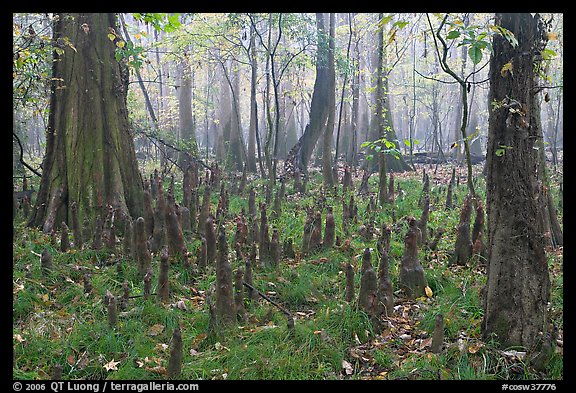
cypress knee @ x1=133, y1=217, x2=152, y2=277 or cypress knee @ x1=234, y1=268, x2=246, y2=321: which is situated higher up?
cypress knee @ x1=133, y1=217, x2=152, y2=277

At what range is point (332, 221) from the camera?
5.14m

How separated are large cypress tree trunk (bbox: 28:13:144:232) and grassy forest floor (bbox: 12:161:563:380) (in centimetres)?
91

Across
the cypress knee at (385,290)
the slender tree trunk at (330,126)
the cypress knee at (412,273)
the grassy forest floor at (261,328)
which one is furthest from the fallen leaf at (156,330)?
the slender tree trunk at (330,126)

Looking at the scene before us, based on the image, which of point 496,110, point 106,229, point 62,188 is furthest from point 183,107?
point 496,110

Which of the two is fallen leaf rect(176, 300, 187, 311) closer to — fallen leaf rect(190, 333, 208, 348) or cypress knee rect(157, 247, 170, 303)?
cypress knee rect(157, 247, 170, 303)

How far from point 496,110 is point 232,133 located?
1172 cm

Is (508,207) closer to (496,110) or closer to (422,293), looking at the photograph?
(496,110)

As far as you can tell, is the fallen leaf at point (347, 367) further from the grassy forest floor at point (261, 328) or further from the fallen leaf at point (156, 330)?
the fallen leaf at point (156, 330)

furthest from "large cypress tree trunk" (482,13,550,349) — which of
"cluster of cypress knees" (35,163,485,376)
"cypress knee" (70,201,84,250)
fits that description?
"cypress knee" (70,201,84,250)

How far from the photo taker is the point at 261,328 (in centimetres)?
334

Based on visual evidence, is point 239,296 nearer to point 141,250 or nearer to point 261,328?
point 261,328

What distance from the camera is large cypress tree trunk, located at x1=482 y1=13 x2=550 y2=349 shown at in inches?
111

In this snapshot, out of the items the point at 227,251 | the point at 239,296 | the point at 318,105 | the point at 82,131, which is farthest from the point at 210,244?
the point at 318,105

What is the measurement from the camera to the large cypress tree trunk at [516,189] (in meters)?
2.81
